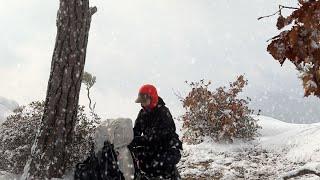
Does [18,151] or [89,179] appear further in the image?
[18,151]

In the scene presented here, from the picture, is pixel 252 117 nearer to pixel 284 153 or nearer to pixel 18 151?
pixel 284 153

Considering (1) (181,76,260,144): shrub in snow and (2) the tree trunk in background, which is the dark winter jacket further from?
(1) (181,76,260,144): shrub in snow

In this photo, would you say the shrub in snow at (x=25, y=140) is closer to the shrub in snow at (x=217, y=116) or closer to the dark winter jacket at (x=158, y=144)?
the dark winter jacket at (x=158, y=144)

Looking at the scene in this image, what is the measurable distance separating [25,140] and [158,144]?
273 centimetres

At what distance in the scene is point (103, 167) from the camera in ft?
20.1

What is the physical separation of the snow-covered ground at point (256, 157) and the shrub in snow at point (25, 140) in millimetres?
345

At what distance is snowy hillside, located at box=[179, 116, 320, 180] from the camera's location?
9078 mm

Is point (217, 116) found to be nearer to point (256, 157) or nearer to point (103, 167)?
point (256, 157)

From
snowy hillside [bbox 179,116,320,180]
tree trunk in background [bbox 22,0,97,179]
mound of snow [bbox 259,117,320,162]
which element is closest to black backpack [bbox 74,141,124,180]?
tree trunk in background [bbox 22,0,97,179]

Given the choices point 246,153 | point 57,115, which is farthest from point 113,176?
point 246,153

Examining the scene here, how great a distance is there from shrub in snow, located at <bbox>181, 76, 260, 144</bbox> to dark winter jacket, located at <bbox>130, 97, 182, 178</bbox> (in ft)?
16.0

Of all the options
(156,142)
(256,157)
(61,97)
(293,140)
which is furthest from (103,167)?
(293,140)

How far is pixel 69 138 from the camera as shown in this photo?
716cm

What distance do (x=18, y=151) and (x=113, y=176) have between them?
2353 millimetres
